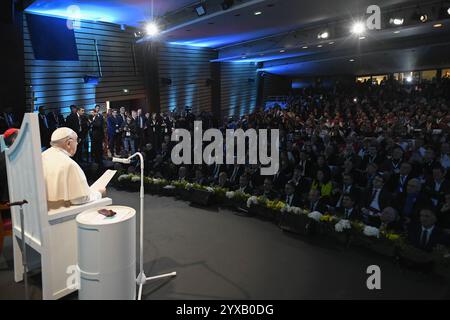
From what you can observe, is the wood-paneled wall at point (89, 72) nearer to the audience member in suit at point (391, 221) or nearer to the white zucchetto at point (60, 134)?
the white zucchetto at point (60, 134)

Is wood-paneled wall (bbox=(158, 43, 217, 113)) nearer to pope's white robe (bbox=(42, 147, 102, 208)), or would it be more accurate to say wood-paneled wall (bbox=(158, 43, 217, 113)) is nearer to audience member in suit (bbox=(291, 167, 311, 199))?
audience member in suit (bbox=(291, 167, 311, 199))

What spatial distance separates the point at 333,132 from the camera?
388 inches

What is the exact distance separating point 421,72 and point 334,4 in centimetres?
1354

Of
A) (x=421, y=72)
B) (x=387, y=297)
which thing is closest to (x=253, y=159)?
(x=387, y=297)

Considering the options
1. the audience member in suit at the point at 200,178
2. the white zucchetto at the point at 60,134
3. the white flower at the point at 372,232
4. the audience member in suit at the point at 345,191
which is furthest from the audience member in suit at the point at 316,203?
the white zucchetto at the point at 60,134

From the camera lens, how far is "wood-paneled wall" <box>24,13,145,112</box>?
11102mm

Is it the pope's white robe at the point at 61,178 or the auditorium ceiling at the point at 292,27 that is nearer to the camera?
the pope's white robe at the point at 61,178

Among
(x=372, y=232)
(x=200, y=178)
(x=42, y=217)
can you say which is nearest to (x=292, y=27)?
(x=200, y=178)

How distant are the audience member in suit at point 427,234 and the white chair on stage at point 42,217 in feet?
11.8

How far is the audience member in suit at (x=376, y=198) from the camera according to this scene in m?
5.33

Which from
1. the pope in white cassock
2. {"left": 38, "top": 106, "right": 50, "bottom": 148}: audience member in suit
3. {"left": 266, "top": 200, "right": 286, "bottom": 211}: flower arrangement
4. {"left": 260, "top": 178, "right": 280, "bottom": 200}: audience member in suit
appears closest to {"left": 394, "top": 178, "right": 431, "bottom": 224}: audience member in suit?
{"left": 266, "top": 200, "right": 286, "bottom": 211}: flower arrangement

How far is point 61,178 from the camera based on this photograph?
3199 millimetres

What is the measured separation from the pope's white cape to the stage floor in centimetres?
105
